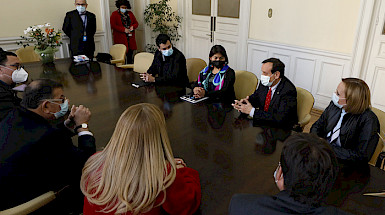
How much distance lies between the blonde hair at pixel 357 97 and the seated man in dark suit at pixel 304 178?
3.66 ft

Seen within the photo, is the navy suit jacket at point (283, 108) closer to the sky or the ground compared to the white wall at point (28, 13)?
closer to the ground

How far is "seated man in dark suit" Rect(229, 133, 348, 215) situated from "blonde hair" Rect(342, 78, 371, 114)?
111cm

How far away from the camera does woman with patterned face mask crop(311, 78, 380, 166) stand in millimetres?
1860

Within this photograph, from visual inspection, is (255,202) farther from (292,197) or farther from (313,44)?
(313,44)

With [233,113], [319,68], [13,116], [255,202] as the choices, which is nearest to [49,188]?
[13,116]

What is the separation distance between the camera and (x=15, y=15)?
5250mm

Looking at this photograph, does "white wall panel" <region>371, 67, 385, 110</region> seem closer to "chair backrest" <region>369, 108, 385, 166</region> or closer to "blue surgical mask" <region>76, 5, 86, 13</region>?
"chair backrest" <region>369, 108, 385, 166</region>

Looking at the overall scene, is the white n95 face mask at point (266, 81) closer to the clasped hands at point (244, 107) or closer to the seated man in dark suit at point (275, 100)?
the seated man in dark suit at point (275, 100)

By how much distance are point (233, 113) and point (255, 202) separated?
4.65 feet

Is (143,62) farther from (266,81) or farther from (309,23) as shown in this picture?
(309,23)

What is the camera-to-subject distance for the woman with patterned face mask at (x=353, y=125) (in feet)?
6.10

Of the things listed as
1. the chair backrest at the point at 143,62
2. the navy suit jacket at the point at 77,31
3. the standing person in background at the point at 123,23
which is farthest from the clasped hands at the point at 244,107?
the standing person in background at the point at 123,23

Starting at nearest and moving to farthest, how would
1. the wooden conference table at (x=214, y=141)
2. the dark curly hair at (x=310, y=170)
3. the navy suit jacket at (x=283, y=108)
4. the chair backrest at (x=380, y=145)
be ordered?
1. the dark curly hair at (x=310, y=170)
2. the wooden conference table at (x=214, y=141)
3. the chair backrest at (x=380, y=145)
4. the navy suit jacket at (x=283, y=108)

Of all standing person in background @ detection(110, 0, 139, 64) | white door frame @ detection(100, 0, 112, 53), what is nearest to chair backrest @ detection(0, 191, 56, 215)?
standing person in background @ detection(110, 0, 139, 64)
